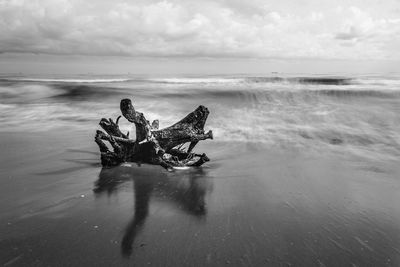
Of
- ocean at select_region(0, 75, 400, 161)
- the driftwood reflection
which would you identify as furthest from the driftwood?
ocean at select_region(0, 75, 400, 161)

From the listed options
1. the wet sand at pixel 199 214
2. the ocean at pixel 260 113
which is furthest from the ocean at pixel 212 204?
the ocean at pixel 260 113

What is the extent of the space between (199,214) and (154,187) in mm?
1255

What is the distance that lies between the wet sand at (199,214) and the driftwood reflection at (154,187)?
2cm

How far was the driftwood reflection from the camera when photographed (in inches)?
168

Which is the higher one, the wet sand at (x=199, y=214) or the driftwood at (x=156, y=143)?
the driftwood at (x=156, y=143)

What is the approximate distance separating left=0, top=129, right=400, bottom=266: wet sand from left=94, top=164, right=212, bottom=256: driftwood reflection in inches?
0.7

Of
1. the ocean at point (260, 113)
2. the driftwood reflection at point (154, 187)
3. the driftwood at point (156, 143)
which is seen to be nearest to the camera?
the driftwood reflection at point (154, 187)

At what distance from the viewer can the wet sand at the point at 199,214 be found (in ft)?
10.8

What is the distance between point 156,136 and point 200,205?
222cm

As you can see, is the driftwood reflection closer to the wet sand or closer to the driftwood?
the wet sand

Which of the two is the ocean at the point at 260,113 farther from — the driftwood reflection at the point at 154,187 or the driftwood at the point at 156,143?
the driftwood reflection at the point at 154,187

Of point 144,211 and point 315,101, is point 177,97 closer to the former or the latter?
point 315,101

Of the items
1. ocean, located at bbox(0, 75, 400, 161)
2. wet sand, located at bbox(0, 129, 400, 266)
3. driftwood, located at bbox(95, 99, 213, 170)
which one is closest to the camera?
wet sand, located at bbox(0, 129, 400, 266)

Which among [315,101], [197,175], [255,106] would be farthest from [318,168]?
[315,101]
